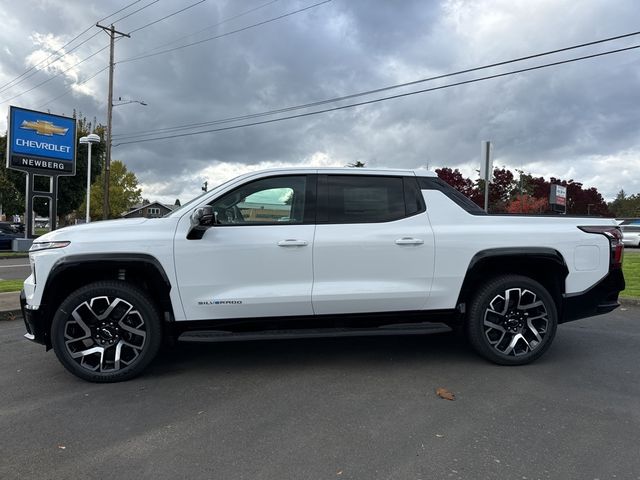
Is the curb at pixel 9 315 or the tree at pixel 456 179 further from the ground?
the tree at pixel 456 179

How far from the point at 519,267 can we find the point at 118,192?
4582 centimetres

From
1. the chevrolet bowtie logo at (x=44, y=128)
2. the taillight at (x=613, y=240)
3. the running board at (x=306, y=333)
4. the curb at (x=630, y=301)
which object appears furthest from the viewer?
the chevrolet bowtie logo at (x=44, y=128)

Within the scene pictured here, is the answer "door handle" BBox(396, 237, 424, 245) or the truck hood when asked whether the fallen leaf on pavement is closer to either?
"door handle" BBox(396, 237, 424, 245)

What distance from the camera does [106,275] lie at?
13.9ft

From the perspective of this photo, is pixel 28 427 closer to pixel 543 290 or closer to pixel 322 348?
pixel 322 348

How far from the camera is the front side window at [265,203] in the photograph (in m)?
4.32

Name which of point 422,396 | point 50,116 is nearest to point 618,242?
point 422,396

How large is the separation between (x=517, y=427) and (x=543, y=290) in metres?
1.62

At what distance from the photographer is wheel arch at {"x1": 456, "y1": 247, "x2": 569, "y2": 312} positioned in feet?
14.5

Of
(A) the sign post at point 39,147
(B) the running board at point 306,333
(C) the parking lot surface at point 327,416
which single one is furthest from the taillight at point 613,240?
(A) the sign post at point 39,147

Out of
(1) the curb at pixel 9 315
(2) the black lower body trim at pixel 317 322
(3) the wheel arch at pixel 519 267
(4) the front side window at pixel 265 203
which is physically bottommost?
(1) the curb at pixel 9 315

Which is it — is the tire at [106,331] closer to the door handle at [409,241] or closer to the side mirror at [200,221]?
the side mirror at [200,221]

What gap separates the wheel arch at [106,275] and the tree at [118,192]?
43.2m

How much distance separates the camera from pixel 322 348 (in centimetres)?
520
